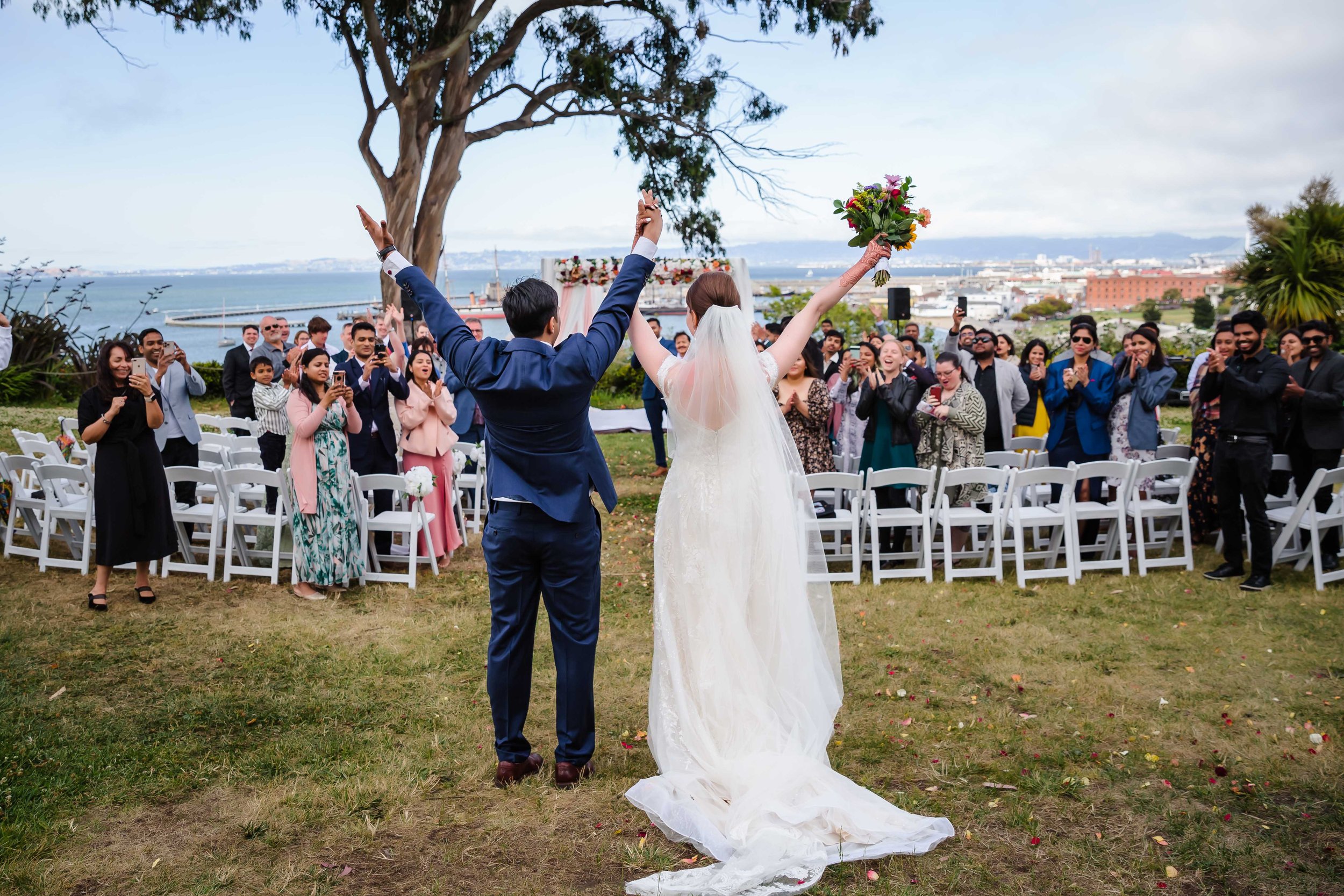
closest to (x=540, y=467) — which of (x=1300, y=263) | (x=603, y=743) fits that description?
(x=603, y=743)

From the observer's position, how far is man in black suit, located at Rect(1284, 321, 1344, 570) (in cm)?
693

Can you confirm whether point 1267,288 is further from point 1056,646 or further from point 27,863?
point 27,863

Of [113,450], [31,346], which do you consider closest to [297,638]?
[113,450]

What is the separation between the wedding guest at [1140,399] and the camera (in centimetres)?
774

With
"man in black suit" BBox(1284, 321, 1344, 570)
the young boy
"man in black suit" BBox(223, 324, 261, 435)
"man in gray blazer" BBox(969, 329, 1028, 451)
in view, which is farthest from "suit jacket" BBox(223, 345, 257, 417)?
"man in black suit" BBox(1284, 321, 1344, 570)

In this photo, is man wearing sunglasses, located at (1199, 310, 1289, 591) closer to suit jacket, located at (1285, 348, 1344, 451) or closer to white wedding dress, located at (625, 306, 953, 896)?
suit jacket, located at (1285, 348, 1344, 451)

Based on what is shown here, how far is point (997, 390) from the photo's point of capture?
877 centimetres

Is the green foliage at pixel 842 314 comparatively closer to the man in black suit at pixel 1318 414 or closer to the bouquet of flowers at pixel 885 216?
the man in black suit at pixel 1318 414

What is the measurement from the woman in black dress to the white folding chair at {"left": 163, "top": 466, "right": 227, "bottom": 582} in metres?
0.29

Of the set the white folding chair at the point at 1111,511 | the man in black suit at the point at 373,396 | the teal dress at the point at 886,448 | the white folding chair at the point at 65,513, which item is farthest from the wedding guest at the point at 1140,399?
the white folding chair at the point at 65,513

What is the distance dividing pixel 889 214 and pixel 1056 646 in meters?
3.16

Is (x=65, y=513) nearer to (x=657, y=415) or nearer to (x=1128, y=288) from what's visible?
(x=657, y=415)

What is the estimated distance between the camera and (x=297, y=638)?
20.1ft

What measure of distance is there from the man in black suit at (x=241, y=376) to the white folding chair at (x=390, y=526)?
336 cm
